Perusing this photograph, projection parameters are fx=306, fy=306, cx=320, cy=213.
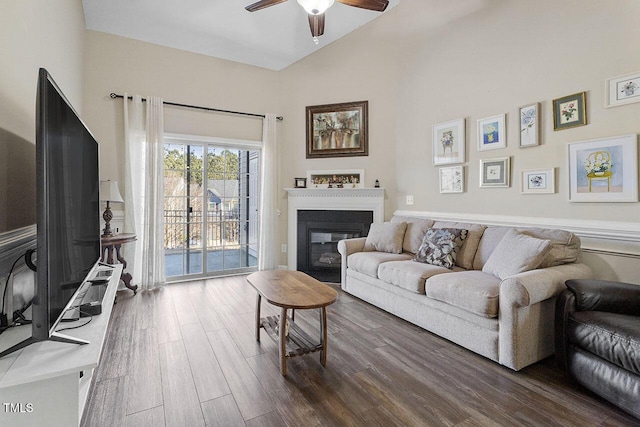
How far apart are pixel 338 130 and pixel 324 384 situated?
137 inches

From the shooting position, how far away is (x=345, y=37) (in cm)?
452

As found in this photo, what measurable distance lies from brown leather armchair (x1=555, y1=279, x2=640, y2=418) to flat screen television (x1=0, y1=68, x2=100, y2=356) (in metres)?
2.59

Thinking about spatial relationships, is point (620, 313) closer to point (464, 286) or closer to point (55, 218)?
point (464, 286)

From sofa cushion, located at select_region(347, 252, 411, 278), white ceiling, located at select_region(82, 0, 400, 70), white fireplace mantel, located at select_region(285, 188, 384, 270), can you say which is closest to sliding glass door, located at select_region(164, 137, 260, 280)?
white fireplace mantel, located at select_region(285, 188, 384, 270)

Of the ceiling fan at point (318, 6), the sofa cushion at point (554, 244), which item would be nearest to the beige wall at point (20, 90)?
the ceiling fan at point (318, 6)

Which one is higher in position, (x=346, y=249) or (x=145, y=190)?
(x=145, y=190)

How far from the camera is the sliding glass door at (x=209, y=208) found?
4301 mm

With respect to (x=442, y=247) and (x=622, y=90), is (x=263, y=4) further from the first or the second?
(x=622, y=90)

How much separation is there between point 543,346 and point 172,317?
125 inches

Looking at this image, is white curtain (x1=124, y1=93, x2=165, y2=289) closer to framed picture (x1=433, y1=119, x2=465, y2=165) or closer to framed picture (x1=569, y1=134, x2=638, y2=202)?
framed picture (x1=433, y1=119, x2=465, y2=165)

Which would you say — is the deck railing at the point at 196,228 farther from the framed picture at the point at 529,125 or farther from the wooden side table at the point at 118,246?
the framed picture at the point at 529,125

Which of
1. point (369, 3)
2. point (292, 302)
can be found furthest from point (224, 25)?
point (292, 302)

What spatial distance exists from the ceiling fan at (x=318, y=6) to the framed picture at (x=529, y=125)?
5.36 ft

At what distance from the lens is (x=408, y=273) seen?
280 centimetres
